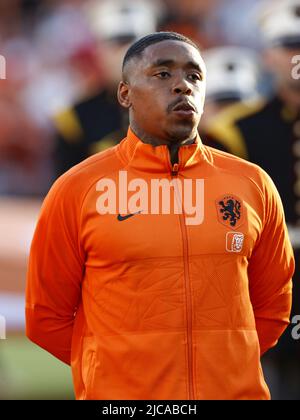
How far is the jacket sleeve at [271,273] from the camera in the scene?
96.7 inches

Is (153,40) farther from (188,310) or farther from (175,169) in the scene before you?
(188,310)

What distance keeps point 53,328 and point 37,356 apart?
164 centimetres

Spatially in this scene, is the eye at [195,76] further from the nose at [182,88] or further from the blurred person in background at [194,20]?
the blurred person in background at [194,20]

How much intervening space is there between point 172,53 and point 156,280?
0.58 metres

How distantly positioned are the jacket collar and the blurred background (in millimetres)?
1610

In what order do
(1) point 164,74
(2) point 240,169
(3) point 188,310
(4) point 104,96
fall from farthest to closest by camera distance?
(4) point 104,96
(2) point 240,169
(1) point 164,74
(3) point 188,310

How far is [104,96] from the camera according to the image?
3.99m

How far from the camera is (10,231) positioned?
402 cm

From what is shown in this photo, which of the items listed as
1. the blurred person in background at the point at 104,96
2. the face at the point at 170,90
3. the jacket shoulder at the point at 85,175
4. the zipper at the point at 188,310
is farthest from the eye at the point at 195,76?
the blurred person in background at the point at 104,96

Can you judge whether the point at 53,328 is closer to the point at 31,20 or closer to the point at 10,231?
the point at 10,231

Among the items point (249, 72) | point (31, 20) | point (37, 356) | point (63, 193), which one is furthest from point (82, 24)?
point (63, 193)

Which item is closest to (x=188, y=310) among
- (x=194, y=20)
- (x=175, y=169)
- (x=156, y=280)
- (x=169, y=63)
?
(x=156, y=280)

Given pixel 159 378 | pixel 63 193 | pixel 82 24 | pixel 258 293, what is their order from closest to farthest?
pixel 159 378
pixel 63 193
pixel 258 293
pixel 82 24

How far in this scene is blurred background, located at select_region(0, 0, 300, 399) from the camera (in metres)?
3.97
